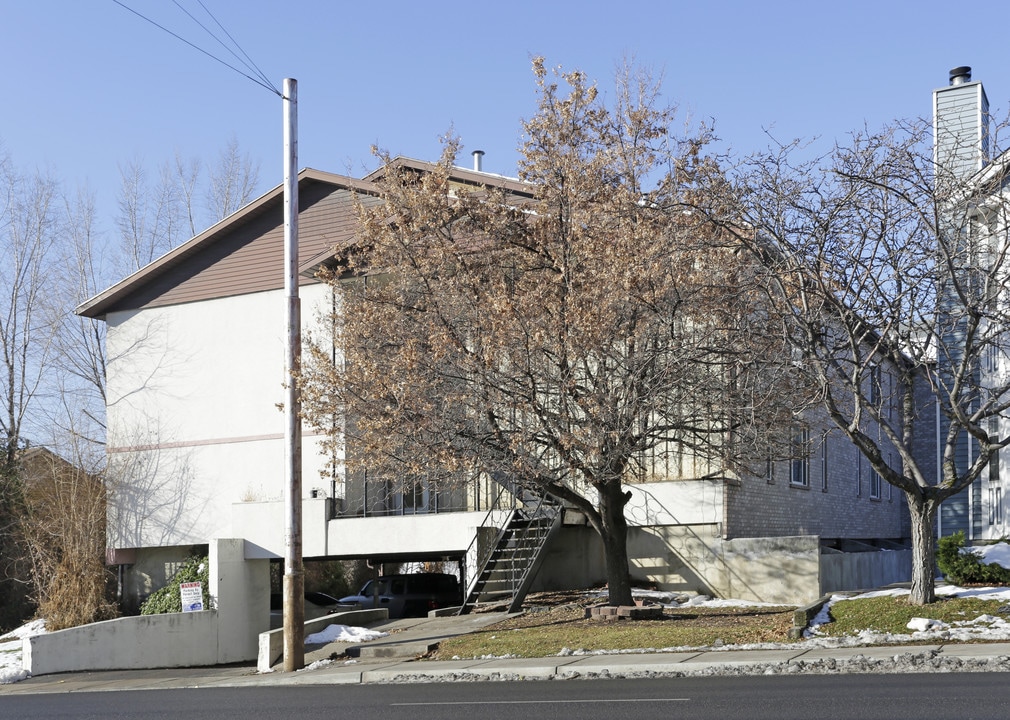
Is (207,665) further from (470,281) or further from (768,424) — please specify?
(768,424)

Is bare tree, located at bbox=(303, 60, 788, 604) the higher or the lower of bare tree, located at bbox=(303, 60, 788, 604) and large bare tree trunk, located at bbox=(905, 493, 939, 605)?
the higher

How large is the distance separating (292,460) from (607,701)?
7.75 m

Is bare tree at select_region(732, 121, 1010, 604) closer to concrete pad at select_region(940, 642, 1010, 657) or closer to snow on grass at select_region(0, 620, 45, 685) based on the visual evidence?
concrete pad at select_region(940, 642, 1010, 657)

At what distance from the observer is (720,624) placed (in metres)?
17.3

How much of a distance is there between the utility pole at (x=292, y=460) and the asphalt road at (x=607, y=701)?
2.12m

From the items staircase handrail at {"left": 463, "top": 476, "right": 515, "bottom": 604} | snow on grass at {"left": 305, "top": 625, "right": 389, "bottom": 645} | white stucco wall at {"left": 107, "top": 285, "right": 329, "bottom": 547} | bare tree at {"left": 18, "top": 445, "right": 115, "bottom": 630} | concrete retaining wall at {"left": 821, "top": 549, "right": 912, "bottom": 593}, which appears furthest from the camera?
white stucco wall at {"left": 107, "top": 285, "right": 329, "bottom": 547}

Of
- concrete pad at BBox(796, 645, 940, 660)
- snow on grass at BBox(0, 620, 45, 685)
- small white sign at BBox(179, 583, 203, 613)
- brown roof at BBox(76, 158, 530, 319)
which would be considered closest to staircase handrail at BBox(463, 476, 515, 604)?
small white sign at BBox(179, 583, 203, 613)

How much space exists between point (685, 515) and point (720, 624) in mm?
5314

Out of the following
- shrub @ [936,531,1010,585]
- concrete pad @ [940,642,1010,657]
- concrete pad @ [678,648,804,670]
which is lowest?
concrete pad @ [678,648,804,670]

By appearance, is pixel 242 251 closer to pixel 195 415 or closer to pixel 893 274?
pixel 195 415

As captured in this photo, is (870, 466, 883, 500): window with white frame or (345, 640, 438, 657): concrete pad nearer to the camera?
(345, 640, 438, 657): concrete pad

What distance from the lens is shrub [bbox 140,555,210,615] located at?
26234 mm

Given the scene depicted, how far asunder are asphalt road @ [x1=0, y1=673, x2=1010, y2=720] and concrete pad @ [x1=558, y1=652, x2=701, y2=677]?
0.66 m

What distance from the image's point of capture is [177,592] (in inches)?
1046
